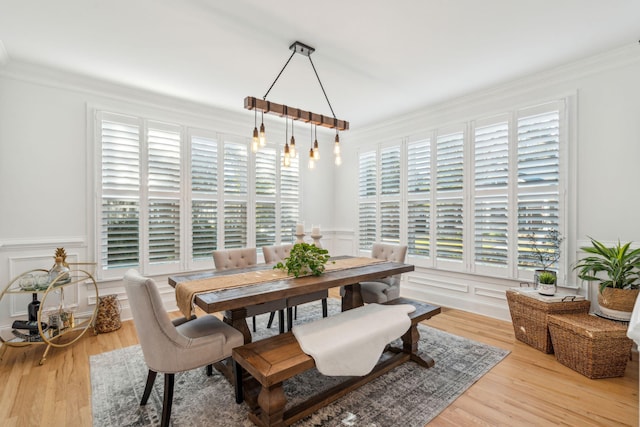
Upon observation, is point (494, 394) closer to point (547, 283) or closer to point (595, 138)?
point (547, 283)

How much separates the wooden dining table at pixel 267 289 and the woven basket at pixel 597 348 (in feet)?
4.65

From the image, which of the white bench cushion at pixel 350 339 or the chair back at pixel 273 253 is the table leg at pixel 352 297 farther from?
the chair back at pixel 273 253

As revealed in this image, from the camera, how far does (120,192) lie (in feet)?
12.3

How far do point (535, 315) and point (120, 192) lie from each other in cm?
471

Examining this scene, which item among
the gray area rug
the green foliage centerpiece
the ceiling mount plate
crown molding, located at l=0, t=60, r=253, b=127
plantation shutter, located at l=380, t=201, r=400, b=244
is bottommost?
the gray area rug

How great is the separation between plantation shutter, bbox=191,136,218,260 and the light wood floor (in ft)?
5.39

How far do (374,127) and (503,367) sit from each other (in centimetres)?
385

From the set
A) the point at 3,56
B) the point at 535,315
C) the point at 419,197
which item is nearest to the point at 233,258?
the point at 419,197

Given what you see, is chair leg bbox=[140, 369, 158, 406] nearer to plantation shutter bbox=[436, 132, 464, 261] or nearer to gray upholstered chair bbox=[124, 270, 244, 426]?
gray upholstered chair bbox=[124, 270, 244, 426]

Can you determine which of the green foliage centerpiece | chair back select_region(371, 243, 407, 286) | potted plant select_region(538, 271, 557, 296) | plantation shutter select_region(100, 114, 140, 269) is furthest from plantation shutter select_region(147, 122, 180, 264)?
potted plant select_region(538, 271, 557, 296)

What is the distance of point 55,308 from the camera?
335 centimetres

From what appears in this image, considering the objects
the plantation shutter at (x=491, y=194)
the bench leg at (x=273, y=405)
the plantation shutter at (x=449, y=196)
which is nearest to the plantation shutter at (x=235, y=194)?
the plantation shutter at (x=449, y=196)

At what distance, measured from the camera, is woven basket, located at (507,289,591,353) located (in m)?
2.82

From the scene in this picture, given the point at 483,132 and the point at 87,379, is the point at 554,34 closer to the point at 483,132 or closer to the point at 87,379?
the point at 483,132
